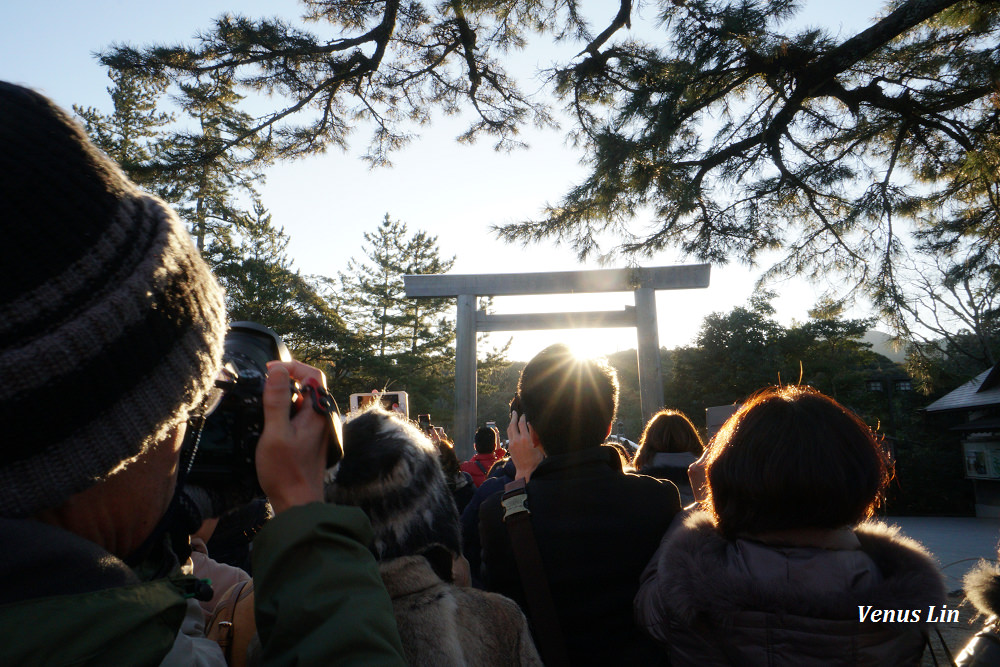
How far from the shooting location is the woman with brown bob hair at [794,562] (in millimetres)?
1099

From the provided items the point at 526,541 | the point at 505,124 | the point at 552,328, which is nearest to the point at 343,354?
the point at 552,328

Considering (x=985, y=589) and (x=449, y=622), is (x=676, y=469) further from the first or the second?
(x=449, y=622)

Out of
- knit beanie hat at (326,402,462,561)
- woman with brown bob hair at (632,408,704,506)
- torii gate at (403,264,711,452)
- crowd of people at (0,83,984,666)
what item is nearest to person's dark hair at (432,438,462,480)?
crowd of people at (0,83,984,666)

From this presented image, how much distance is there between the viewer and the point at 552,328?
922 cm

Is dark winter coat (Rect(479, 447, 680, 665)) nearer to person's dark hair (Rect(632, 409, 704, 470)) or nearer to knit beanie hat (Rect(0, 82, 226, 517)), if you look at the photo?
knit beanie hat (Rect(0, 82, 226, 517))

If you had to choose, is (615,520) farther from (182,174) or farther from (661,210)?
(182,174)

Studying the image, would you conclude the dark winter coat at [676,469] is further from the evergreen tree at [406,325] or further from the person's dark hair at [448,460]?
the evergreen tree at [406,325]

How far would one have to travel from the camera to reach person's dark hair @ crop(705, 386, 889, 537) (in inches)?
45.1

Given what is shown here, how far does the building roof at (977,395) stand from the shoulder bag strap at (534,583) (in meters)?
11.9

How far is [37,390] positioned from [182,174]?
3452mm

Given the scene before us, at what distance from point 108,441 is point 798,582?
3.82 feet

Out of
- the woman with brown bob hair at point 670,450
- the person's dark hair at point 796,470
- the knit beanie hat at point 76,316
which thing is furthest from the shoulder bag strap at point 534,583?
the woman with brown bob hair at point 670,450

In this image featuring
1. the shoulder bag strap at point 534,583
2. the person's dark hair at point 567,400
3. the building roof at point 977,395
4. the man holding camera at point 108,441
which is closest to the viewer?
the man holding camera at point 108,441

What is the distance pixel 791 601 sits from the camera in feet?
3.62
